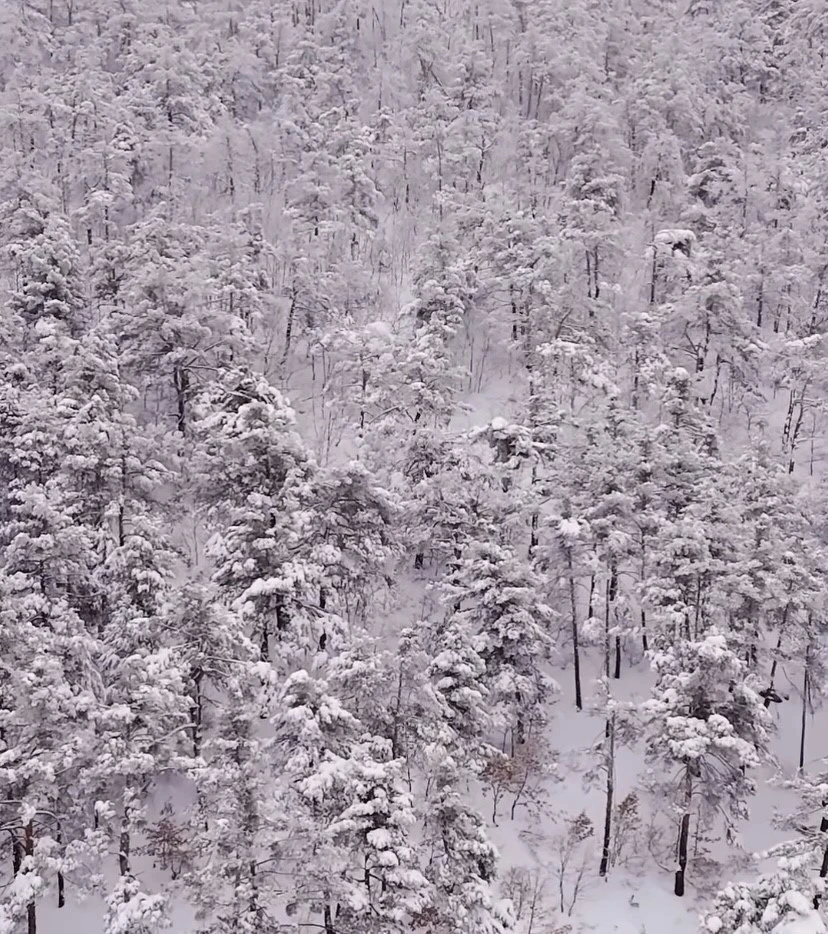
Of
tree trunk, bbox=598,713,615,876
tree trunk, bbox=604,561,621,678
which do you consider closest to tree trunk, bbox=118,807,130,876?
tree trunk, bbox=598,713,615,876

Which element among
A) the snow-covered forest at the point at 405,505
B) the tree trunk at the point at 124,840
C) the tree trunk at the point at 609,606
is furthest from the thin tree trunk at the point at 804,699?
the tree trunk at the point at 124,840

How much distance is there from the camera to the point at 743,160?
47.8 m

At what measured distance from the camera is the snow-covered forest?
19.1 metres

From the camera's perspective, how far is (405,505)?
27953 mm

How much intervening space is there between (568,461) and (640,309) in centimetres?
1547

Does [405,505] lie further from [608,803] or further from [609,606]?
[608,803]

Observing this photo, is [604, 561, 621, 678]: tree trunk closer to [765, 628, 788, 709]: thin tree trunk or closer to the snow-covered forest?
the snow-covered forest

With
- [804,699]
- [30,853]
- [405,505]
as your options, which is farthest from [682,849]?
[30,853]

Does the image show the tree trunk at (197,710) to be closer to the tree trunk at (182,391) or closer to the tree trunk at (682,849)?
the tree trunk at (182,391)

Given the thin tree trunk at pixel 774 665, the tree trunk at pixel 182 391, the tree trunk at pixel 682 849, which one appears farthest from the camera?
the tree trunk at pixel 182 391

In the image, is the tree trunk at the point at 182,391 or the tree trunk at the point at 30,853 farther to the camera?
the tree trunk at the point at 182,391

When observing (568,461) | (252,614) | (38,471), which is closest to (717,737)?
(568,461)

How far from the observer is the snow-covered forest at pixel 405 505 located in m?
19.1

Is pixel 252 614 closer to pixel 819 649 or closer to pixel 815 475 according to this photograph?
pixel 819 649
